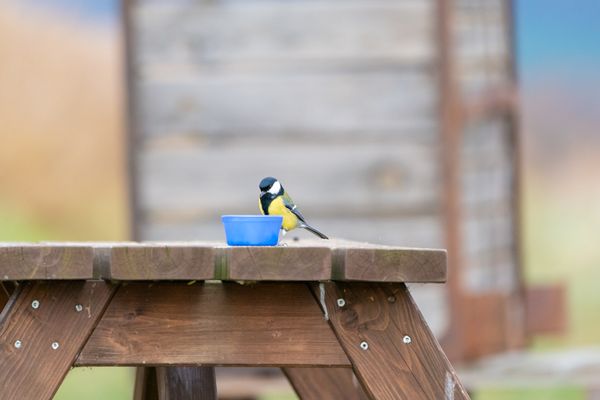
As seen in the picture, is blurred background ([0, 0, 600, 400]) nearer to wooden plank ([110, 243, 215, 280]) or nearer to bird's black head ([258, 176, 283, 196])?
bird's black head ([258, 176, 283, 196])

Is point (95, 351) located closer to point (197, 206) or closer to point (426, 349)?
point (426, 349)

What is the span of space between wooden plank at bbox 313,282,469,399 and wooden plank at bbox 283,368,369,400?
2.73 ft

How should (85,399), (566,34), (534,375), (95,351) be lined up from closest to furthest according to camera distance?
(95,351), (534,375), (85,399), (566,34)

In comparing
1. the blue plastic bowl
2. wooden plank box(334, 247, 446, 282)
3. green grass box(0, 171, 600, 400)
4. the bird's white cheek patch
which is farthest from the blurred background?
green grass box(0, 171, 600, 400)

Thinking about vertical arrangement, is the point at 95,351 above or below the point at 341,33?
below

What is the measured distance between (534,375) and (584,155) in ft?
21.2

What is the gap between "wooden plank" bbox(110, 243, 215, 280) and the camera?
2.12 meters

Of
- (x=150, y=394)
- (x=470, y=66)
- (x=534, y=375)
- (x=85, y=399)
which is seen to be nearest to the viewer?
(x=150, y=394)

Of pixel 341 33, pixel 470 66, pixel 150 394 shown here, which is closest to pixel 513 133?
pixel 470 66

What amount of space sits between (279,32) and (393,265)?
3.25 m

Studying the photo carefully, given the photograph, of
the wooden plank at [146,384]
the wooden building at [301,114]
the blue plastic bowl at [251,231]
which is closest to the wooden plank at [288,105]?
the wooden building at [301,114]

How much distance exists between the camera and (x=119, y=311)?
7.32ft

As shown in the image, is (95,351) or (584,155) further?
(584,155)

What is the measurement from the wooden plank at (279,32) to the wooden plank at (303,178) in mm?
382
